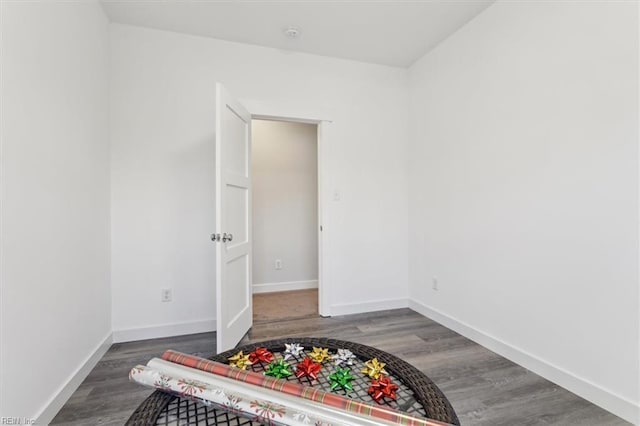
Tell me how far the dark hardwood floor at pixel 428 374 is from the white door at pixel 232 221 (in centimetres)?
30

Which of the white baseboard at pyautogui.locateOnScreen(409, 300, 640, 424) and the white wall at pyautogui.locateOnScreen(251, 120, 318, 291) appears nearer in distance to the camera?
the white baseboard at pyautogui.locateOnScreen(409, 300, 640, 424)

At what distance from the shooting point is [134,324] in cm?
248

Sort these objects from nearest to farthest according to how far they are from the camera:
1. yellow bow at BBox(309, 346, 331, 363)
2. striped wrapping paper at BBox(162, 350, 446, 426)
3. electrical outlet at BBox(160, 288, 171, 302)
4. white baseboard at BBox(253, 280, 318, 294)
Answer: striped wrapping paper at BBox(162, 350, 446, 426)
yellow bow at BBox(309, 346, 331, 363)
electrical outlet at BBox(160, 288, 171, 302)
white baseboard at BBox(253, 280, 318, 294)

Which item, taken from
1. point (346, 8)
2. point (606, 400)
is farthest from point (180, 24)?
point (606, 400)

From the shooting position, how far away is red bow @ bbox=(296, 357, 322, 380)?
104cm

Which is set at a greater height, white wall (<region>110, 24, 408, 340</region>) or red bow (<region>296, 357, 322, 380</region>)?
white wall (<region>110, 24, 408, 340</region>)

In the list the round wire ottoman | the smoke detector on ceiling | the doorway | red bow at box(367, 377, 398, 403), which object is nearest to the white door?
the smoke detector on ceiling

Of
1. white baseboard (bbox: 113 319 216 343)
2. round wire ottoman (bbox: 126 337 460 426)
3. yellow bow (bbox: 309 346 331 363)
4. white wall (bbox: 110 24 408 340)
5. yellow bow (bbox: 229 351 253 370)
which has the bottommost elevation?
white baseboard (bbox: 113 319 216 343)

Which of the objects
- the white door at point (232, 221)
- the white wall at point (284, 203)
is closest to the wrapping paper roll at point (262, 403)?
the white door at point (232, 221)

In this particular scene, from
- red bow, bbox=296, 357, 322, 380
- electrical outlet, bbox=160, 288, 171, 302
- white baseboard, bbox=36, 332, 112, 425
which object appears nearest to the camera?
red bow, bbox=296, 357, 322, 380

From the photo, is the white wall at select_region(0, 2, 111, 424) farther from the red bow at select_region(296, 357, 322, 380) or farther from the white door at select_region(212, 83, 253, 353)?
the red bow at select_region(296, 357, 322, 380)

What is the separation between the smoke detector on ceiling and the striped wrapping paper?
255 cm

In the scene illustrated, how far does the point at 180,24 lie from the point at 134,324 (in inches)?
98.2

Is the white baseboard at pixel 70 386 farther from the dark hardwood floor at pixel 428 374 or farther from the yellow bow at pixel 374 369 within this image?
the yellow bow at pixel 374 369
